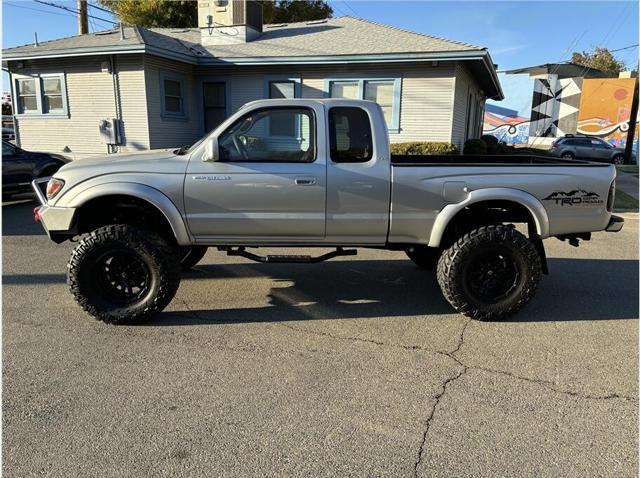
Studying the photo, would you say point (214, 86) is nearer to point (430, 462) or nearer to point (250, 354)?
point (250, 354)

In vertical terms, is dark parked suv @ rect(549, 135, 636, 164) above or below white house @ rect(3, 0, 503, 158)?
below

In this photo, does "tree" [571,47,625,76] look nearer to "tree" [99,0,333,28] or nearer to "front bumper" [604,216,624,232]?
"tree" [99,0,333,28]

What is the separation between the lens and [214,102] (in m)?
16.7

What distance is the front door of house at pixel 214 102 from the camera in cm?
1648

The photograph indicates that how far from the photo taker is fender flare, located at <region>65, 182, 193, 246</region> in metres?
4.23

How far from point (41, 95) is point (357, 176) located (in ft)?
50.8

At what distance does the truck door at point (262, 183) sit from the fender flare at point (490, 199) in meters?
1.04

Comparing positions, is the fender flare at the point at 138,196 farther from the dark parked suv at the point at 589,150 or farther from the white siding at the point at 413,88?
the dark parked suv at the point at 589,150

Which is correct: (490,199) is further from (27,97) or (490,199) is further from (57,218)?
(27,97)

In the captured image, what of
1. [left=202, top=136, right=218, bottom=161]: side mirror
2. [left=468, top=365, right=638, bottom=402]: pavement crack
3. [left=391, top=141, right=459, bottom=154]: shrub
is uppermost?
[left=202, top=136, right=218, bottom=161]: side mirror

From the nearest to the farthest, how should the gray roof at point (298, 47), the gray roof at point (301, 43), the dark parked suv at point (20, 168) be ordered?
the dark parked suv at point (20, 168), the gray roof at point (298, 47), the gray roof at point (301, 43)

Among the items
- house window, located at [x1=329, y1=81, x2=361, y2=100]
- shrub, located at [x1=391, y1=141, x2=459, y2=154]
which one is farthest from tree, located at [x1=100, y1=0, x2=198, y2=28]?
shrub, located at [x1=391, y1=141, x2=459, y2=154]

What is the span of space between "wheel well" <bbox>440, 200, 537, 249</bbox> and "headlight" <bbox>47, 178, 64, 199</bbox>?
3.50 meters

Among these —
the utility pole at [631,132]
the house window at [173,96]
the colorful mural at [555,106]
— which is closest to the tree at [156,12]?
the house window at [173,96]
